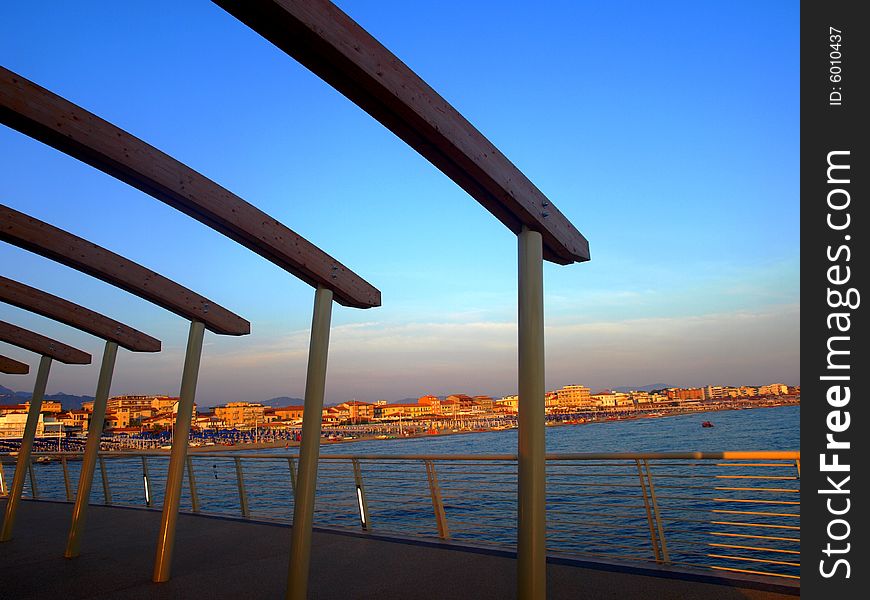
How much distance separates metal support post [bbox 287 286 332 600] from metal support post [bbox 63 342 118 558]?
306 cm

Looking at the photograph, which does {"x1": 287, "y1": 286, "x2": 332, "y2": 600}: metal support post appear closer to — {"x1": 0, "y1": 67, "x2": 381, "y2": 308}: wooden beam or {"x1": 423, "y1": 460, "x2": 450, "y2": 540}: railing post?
{"x1": 0, "y1": 67, "x2": 381, "y2": 308}: wooden beam

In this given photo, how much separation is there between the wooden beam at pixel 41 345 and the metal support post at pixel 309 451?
473cm

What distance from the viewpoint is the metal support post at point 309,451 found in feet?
14.5

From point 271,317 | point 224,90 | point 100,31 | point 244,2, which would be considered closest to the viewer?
point 244,2

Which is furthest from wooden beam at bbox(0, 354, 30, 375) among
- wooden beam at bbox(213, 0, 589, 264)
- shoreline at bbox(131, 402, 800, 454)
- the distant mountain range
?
shoreline at bbox(131, 402, 800, 454)

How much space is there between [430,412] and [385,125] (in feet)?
297

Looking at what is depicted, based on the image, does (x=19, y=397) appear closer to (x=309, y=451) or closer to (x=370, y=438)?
(x=309, y=451)

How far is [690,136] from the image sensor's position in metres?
10.4

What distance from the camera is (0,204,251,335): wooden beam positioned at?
4.79 metres

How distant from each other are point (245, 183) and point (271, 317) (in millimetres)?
2578

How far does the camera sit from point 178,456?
18.5ft

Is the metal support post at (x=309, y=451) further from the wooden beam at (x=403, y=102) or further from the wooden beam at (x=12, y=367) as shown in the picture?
→ the wooden beam at (x=12, y=367)
